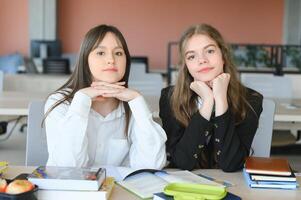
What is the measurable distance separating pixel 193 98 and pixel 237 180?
1.65 feet

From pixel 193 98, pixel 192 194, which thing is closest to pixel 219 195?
pixel 192 194

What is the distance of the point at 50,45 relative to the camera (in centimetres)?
855

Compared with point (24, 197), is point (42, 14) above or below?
above

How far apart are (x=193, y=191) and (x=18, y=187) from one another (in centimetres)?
48

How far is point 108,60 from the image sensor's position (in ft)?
5.76

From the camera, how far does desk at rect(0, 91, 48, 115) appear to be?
2994 mm

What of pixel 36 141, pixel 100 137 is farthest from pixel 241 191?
pixel 36 141

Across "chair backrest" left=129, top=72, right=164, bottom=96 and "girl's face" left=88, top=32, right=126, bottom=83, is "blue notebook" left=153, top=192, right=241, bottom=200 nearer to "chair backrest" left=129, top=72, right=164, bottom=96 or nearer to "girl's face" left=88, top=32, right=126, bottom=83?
"girl's face" left=88, top=32, right=126, bottom=83

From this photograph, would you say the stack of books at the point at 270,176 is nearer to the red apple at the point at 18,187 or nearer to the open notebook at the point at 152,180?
the open notebook at the point at 152,180

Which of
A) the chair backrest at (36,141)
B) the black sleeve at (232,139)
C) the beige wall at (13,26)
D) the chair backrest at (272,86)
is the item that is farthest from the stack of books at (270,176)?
the beige wall at (13,26)

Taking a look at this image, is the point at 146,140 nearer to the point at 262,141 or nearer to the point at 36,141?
the point at 36,141

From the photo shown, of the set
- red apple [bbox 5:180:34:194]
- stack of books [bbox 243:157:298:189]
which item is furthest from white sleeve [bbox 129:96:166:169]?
red apple [bbox 5:180:34:194]

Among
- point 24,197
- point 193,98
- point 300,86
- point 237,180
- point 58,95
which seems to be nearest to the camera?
point 24,197

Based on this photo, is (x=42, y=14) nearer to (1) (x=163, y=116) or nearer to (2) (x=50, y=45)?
(2) (x=50, y=45)
